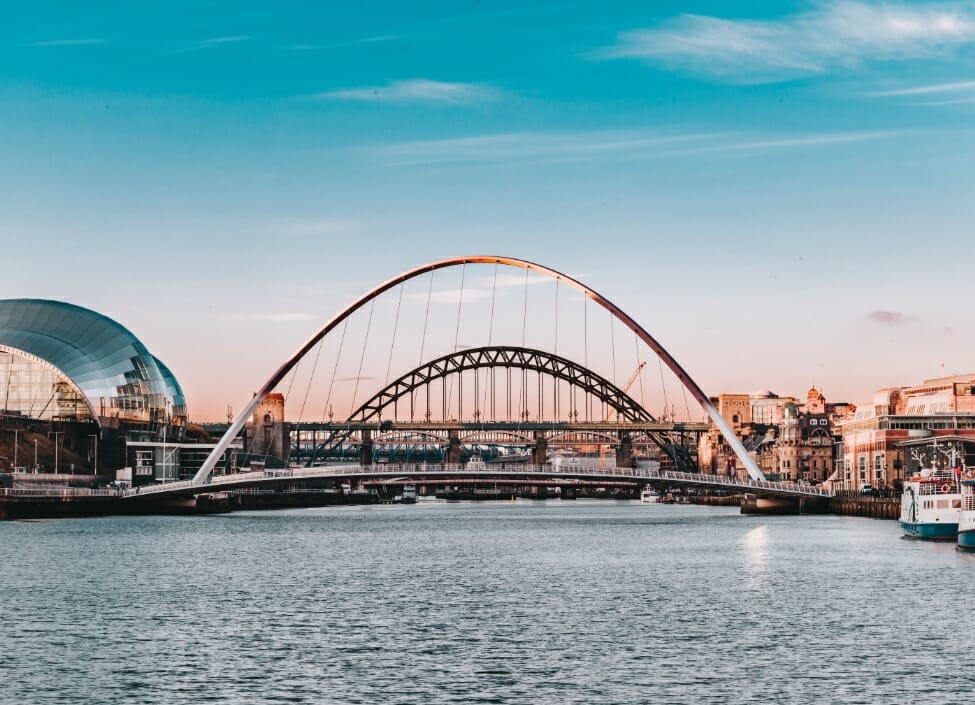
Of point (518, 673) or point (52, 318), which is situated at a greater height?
point (52, 318)

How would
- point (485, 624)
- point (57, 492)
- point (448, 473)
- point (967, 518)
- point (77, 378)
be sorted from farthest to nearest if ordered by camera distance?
point (77, 378)
point (57, 492)
point (448, 473)
point (967, 518)
point (485, 624)

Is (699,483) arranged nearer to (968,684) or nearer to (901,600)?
(901,600)

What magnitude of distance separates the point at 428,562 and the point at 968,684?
140 feet

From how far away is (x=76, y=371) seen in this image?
155500 mm

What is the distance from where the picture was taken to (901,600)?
5634 cm

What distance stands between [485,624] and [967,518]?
43005 mm

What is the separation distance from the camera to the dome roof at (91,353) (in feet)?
510

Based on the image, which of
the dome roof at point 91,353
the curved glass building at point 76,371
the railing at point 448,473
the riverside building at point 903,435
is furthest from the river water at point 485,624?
the dome roof at point 91,353

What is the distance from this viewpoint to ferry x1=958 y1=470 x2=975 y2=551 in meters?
82.6

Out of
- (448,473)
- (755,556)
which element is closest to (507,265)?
(448,473)

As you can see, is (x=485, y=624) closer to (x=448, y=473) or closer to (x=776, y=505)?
(x=448, y=473)

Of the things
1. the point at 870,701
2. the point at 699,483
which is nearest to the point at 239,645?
the point at 870,701

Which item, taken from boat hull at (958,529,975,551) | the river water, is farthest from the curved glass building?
boat hull at (958,529,975,551)

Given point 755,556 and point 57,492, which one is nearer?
point 755,556
